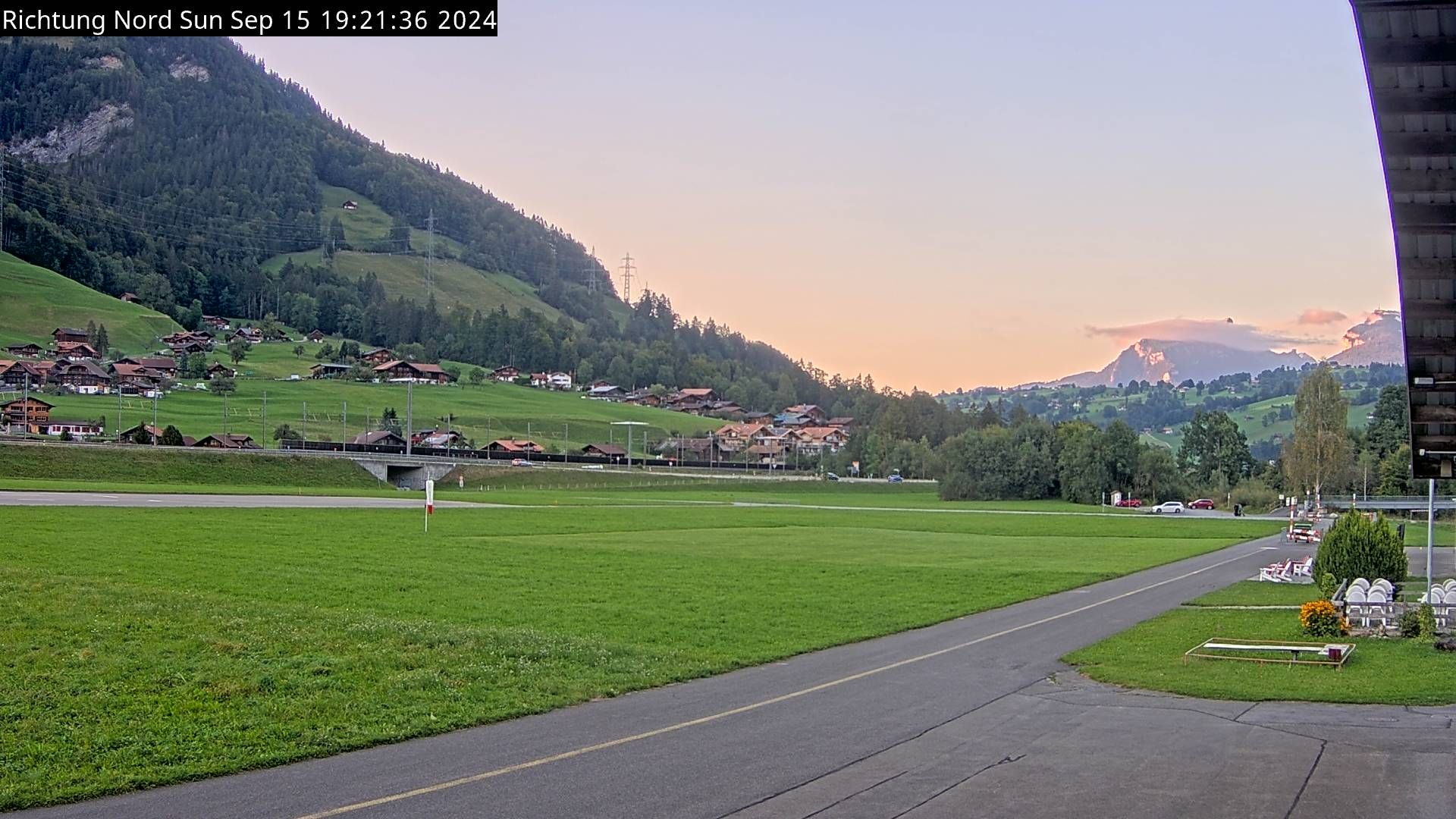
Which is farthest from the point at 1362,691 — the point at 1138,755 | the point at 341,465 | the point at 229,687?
the point at 341,465

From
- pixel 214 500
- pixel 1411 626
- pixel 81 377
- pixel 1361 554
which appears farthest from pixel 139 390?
pixel 1411 626

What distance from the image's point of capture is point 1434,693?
644 inches

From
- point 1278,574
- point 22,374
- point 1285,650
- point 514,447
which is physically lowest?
point 1278,574

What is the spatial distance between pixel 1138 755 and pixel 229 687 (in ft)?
36.4

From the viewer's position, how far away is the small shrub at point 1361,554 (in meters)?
29.7

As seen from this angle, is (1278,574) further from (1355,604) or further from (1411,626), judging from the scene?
(1411,626)

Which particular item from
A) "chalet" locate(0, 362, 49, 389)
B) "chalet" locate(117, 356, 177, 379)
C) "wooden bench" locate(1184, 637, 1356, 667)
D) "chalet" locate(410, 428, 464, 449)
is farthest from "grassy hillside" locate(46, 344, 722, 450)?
"wooden bench" locate(1184, 637, 1356, 667)

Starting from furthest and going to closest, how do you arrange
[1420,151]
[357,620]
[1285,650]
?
[357,620], [1285,650], [1420,151]

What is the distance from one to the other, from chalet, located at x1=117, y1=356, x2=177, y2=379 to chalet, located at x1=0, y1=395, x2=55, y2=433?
44.9m

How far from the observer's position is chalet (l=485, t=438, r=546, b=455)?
6225 inches

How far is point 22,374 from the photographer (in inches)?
6107

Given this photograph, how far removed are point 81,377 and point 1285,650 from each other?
17885 centimetres

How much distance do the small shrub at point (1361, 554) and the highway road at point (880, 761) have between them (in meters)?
15.8

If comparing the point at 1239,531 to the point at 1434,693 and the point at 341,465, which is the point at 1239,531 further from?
the point at 341,465
